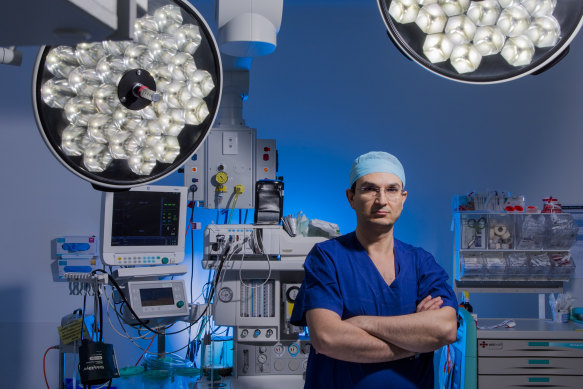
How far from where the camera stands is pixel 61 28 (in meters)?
0.50

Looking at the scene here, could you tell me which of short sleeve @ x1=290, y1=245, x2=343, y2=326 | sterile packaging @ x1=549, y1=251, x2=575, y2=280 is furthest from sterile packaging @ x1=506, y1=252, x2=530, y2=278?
short sleeve @ x1=290, y1=245, x2=343, y2=326

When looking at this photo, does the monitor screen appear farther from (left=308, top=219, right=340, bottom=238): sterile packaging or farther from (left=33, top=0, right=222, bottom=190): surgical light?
(left=33, top=0, right=222, bottom=190): surgical light

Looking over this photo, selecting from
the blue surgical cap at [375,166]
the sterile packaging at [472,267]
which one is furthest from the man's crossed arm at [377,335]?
the sterile packaging at [472,267]

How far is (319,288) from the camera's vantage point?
1.82 metres

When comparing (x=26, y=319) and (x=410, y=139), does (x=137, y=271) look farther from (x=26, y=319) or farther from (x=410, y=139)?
(x=410, y=139)

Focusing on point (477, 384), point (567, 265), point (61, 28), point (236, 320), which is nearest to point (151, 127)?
point (61, 28)

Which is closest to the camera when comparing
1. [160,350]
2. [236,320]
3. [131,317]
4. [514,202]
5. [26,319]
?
[236,320]

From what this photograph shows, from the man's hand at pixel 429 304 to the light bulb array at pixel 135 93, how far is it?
1070mm

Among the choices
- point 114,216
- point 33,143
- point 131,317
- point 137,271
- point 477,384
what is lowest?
point 477,384

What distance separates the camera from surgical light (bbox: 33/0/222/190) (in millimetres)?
997

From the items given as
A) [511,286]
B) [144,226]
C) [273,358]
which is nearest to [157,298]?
[144,226]

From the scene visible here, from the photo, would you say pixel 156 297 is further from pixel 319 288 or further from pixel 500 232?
pixel 500 232

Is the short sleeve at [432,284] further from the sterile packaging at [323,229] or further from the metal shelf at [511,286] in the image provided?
the metal shelf at [511,286]

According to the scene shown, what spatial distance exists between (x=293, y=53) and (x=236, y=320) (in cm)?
235
